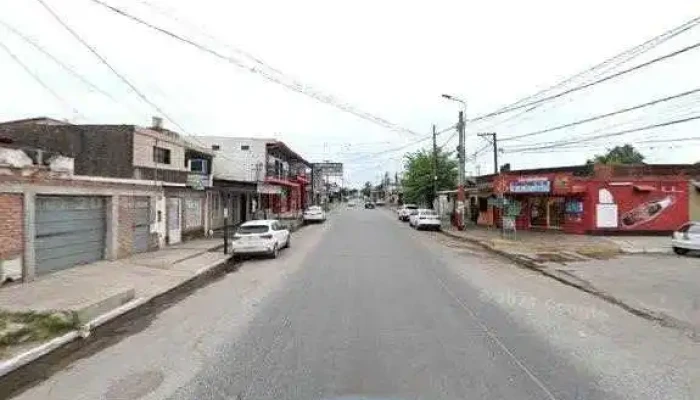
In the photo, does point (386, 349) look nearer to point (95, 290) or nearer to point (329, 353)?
point (329, 353)

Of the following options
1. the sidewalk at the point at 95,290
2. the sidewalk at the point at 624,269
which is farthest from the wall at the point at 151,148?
the sidewalk at the point at 624,269

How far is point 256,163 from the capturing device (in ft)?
205

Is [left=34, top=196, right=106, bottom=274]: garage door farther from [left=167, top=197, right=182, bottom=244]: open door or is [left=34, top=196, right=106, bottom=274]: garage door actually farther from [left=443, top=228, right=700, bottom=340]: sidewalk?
[left=443, top=228, right=700, bottom=340]: sidewalk

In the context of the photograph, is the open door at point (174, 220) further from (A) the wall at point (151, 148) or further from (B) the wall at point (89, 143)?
(B) the wall at point (89, 143)

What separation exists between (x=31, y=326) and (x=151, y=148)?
21.0 meters

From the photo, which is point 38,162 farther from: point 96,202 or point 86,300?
point 86,300

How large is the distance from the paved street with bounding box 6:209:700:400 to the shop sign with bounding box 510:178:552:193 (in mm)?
25376

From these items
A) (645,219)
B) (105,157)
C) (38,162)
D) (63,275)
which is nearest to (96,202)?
(38,162)

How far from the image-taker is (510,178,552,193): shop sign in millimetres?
41875

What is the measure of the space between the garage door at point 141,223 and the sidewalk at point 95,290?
74 cm

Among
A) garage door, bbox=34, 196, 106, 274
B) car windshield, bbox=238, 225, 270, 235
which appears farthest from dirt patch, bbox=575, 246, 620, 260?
garage door, bbox=34, 196, 106, 274

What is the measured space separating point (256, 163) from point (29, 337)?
52116 millimetres

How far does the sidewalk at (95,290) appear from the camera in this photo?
11.9 metres

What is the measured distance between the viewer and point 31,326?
11234mm
